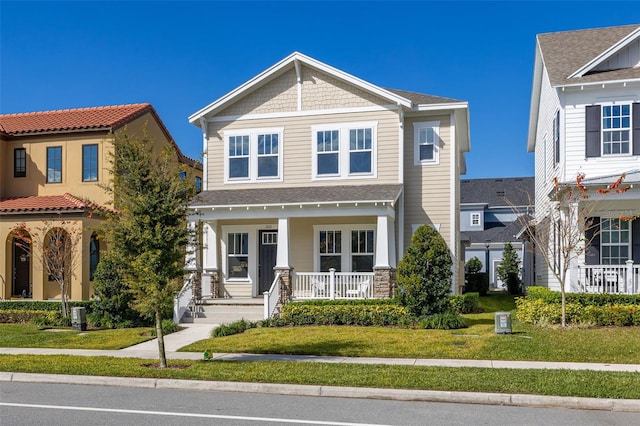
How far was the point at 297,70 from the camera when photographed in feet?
71.7

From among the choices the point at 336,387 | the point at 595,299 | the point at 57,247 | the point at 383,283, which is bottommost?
the point at 336,387

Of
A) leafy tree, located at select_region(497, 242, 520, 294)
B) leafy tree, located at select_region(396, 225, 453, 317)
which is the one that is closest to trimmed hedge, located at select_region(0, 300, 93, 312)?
leafy tree, located at select_region(396, 225, 453, 317)

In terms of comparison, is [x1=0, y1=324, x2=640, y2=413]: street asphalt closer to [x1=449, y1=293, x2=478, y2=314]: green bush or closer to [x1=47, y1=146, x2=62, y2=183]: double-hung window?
[x1=449, y1=293, x2=478, y2=314]: green bush

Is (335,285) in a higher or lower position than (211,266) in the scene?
lower

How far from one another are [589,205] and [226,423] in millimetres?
14104

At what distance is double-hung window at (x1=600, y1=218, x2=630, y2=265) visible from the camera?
1962 cm

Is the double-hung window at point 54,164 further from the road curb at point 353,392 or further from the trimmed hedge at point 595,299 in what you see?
the trimmed hedge at point 595,299

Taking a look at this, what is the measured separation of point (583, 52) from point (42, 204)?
20.6 meters

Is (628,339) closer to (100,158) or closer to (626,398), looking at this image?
(626,398)

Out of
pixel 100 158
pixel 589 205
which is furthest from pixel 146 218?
pixel 100 158

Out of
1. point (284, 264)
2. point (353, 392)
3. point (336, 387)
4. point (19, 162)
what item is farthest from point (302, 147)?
point (353, 392)

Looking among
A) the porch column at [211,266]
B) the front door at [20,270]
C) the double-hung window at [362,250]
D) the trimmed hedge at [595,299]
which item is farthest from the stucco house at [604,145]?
the front door at [20,270]

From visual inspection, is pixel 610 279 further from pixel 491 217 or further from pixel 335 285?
pixel 491 217

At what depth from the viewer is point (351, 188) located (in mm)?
21141
